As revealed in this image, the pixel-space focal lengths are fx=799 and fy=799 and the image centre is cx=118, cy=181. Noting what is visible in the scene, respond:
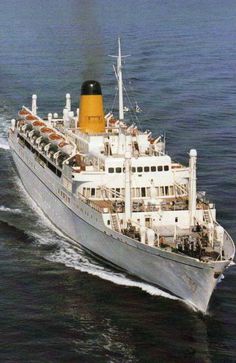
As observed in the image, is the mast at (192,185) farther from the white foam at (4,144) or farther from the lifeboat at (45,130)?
the white foam at (4,144)

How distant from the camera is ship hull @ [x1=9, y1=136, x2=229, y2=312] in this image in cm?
4959

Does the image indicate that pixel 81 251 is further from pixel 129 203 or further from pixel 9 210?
pixel 9 210

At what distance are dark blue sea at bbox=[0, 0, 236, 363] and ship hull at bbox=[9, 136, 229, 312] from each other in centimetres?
85

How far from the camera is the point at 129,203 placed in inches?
2165

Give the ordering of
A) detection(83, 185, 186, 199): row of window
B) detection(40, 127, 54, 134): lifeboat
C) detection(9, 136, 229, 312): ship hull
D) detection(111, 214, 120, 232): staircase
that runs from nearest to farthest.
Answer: detection(9, 136, 229, 312): ship hull
detection(111, 214, 120, 232): staircase
detection(83, 185, 186, 199): row of window
detection(40, 127, 54, 134): lifeboat

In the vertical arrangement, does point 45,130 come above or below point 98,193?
above

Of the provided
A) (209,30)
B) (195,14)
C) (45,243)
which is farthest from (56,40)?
(45,243)

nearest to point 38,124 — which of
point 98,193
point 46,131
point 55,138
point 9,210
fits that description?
point 46,131

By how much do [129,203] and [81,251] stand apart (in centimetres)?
752

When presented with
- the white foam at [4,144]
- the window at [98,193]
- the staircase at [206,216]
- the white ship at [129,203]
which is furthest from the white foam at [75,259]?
the white foam at [4,144]

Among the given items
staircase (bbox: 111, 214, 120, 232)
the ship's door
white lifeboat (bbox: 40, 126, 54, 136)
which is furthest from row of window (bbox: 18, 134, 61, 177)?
the ship's door

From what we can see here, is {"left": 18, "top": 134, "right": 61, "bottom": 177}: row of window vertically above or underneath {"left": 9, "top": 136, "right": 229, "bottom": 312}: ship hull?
above

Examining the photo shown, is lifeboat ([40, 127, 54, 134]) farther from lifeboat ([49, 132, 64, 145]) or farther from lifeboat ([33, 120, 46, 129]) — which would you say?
lifeboat ([33, 120, 46, 129])

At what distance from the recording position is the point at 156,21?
585 feet
